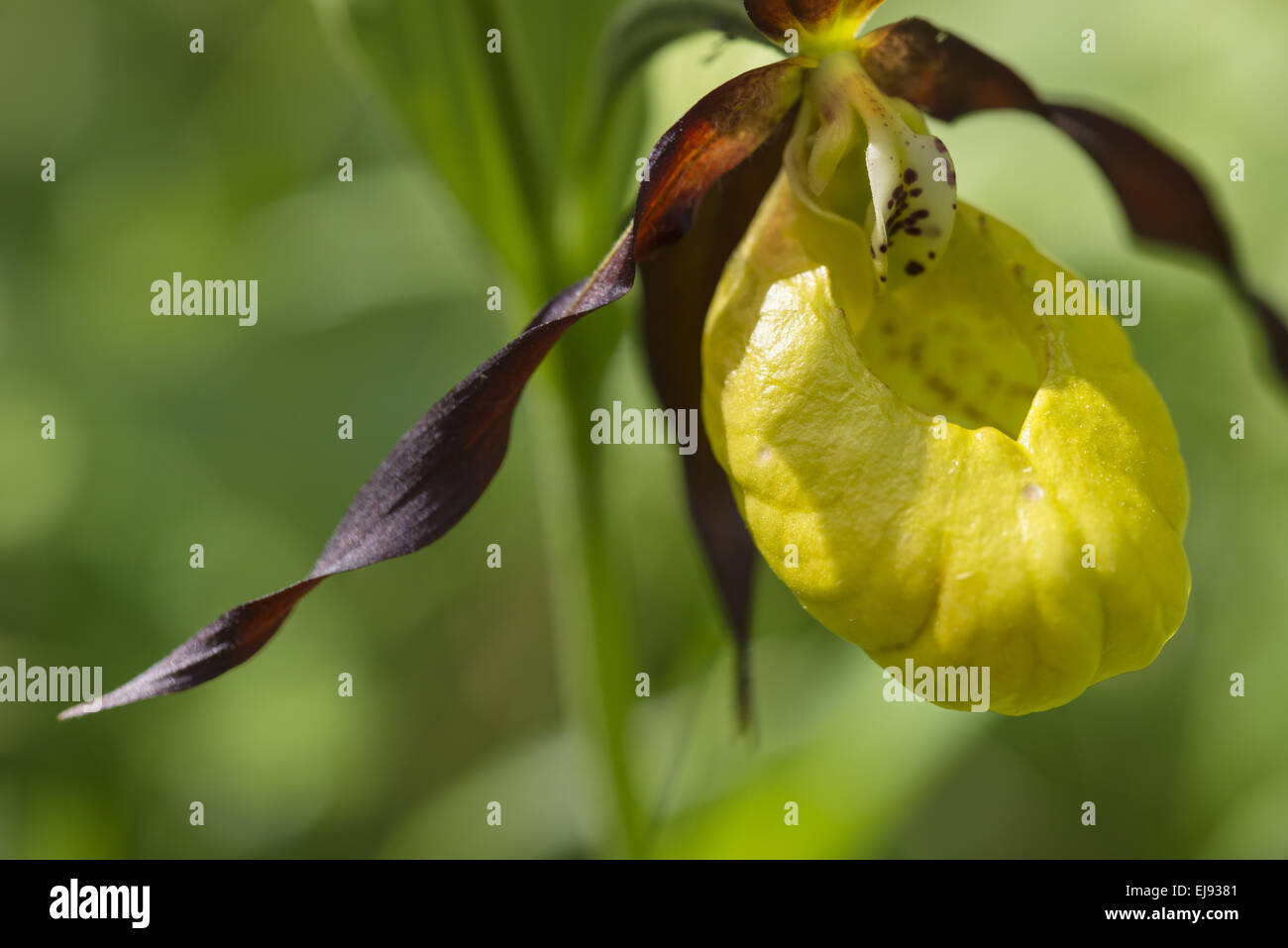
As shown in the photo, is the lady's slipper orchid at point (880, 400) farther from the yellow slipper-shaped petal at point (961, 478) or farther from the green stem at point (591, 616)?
the green stem at point (591, 616)

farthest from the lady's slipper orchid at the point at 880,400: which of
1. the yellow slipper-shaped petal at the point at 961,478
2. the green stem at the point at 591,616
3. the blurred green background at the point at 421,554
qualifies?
the blurred green background at the point at 421,554

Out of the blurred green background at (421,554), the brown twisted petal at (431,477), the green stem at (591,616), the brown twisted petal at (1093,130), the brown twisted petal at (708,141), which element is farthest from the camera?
the blurred green background at (421,554)

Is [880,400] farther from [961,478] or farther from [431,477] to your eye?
[431,477]

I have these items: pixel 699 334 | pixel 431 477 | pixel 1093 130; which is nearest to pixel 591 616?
pixel 699 334

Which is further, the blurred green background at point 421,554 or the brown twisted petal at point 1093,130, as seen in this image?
the blurred green background at point 421,554

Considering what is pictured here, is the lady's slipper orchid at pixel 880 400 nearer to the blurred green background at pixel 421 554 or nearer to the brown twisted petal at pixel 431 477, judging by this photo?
the brown twisted petal at pixel 431 477

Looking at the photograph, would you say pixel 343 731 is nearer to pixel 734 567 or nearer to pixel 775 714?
pixel 775 714

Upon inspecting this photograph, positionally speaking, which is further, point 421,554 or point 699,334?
point 421,554

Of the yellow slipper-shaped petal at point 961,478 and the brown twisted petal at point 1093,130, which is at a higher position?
the brown twisted petal at point 1093,130

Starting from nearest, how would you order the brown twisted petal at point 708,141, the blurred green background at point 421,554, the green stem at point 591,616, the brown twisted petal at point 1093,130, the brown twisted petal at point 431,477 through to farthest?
the brown twisted petal at point 431,477, the brown twisted petal at point 708,141, the brown twisted petal at point 1093,130, the green stem at point 591,616, the blurred green background at point 421,554
